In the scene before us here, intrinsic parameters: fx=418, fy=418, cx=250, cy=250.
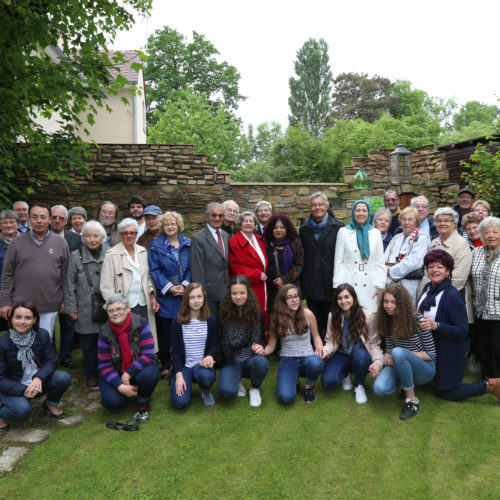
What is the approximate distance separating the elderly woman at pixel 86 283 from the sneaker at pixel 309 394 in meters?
2.01

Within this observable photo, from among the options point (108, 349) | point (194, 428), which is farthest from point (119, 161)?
point (194, 428)

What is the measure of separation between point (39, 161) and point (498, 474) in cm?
601

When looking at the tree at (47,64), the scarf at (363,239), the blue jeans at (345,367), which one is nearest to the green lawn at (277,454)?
the blue jeans at (345,367)

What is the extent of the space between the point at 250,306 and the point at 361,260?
123 centimetres

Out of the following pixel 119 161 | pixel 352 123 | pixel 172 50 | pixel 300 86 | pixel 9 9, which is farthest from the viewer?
pixel 300 86

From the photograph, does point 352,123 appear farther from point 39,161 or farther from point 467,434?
point 467,434

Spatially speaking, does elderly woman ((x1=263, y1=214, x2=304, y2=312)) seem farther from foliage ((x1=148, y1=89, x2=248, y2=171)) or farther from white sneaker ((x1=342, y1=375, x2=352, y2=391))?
foliage ((x1=148, y1=89, x2=248, y2=171))

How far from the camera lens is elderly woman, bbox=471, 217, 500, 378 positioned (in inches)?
142

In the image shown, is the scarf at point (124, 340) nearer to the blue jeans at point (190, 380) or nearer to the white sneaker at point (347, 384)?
the blue jeans at point (190, 380)

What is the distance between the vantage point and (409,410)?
3.36 m

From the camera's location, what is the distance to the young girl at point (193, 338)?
144 inches

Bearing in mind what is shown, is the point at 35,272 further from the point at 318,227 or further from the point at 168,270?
the point at 318,227

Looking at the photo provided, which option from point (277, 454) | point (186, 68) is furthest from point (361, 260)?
point (186, 68)

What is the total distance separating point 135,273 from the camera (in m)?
4.04
